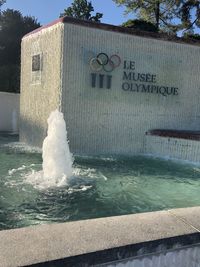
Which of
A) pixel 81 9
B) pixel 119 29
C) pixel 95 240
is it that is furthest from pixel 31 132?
pixel 81 9

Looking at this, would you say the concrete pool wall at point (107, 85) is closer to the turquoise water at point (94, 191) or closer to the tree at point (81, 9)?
the turquoise water at point (94, 191)

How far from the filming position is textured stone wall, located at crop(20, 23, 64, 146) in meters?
9.45

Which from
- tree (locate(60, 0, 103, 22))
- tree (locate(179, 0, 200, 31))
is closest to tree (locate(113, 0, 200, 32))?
tree (locate(179, 0, 200, 31))

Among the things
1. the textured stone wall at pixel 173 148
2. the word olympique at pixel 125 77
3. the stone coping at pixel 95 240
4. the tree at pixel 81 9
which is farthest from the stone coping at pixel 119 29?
the tree at pixel 81 9

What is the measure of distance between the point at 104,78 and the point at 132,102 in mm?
1057

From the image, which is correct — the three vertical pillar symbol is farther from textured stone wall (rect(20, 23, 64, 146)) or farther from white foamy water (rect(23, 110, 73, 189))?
white foamy water (rect(23, 110, 73, 189))

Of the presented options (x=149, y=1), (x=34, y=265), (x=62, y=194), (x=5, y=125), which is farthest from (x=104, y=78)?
(x=149, y=1)

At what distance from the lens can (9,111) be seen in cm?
1513

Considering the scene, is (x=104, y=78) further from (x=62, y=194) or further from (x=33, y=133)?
(x=62, y=194)

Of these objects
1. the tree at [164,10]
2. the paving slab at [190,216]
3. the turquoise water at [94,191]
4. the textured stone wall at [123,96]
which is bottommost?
the turquoise water at [94,191]

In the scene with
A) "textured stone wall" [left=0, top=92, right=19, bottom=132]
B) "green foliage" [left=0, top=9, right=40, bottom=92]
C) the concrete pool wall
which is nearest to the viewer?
the concrete pool wall

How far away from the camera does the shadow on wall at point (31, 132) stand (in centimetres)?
1043

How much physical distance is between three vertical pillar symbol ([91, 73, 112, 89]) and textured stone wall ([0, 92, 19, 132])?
639cm

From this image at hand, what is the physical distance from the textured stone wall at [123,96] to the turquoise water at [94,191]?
135 cm
